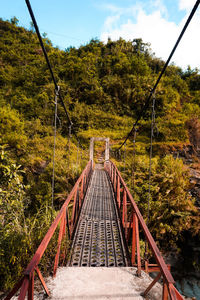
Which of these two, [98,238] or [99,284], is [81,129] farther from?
[99,284]

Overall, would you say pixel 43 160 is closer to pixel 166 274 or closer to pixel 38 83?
pixel 166 274

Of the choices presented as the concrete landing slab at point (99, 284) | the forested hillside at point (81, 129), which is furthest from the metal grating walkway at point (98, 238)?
the forested hillside at point (81, 129)

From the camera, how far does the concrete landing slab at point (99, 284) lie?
1.82 metres

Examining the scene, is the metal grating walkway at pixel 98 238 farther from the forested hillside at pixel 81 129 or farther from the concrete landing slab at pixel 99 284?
the forested hillside at pixel 81 129

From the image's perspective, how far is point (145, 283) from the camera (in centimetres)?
206

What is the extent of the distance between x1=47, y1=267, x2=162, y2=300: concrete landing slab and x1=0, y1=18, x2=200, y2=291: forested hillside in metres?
0.45

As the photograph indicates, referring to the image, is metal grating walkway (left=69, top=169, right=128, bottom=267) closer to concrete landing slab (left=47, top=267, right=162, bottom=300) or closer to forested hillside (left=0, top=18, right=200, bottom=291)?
concrete landing slab (left=47, top=267, right=162, bottom=300)

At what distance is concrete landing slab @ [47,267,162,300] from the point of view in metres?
1.82

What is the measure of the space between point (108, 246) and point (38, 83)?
71.4 ft

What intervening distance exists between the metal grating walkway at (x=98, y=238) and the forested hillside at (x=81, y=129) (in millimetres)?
617

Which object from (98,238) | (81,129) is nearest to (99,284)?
(98,238)

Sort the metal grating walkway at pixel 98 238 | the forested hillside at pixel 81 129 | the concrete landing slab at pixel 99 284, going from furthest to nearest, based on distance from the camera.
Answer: the forested hillside at pixel 81 129, the metal grating walkway at pixel 98 238, the concrete landing slab at pixel 99 284

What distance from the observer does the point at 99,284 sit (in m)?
2.01

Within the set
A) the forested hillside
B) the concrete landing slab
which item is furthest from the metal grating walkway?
the forested hillside
